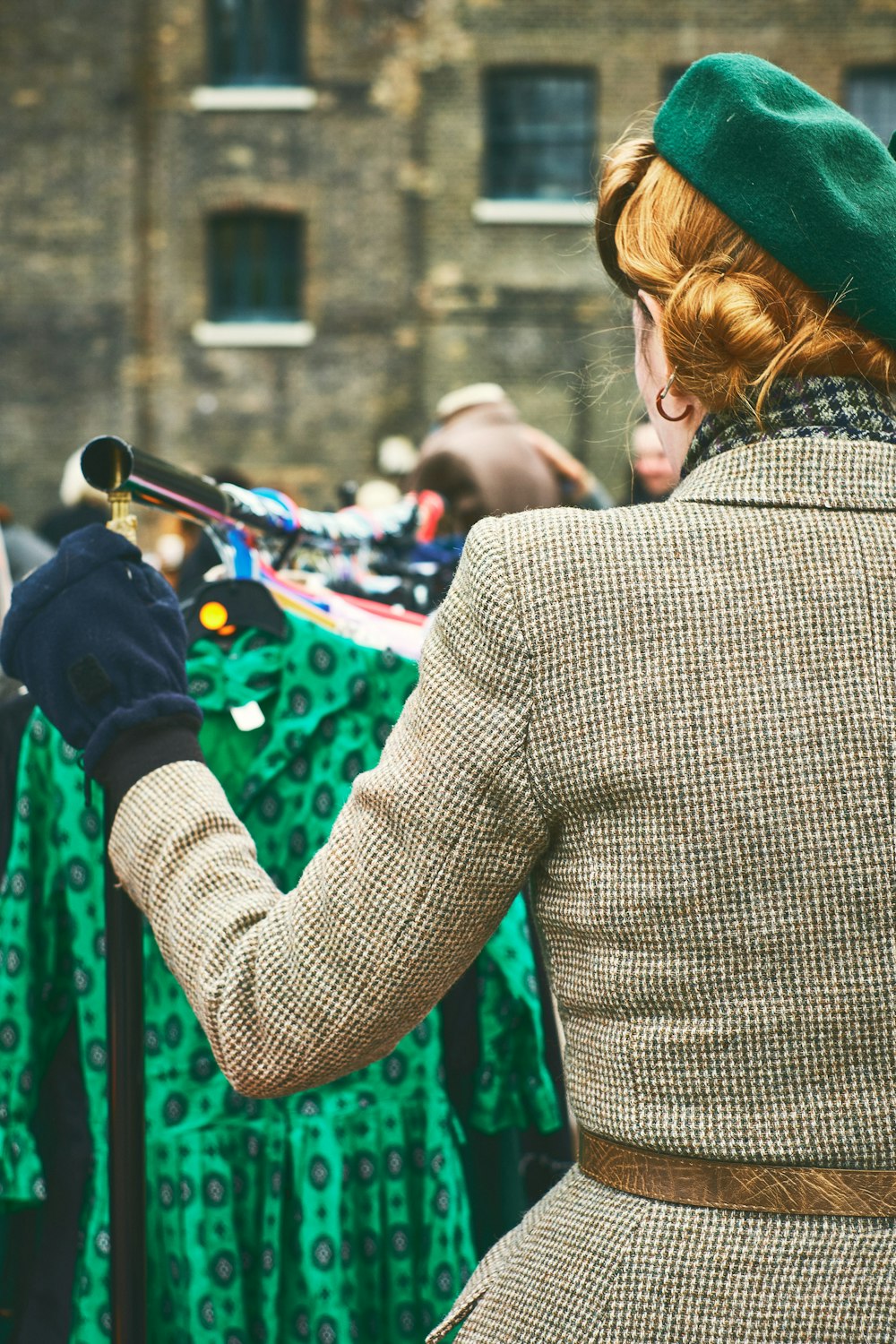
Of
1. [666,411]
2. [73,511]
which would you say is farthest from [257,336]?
[666,411]

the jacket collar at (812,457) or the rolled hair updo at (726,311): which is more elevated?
the rolled hair updo at (726,311)

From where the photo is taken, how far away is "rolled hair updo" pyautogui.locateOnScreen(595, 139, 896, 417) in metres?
1.14

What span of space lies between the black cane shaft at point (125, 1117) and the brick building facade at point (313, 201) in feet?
52.1

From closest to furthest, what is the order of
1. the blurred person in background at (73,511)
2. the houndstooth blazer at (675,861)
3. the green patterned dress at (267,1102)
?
the houndstooth blazer at (675,861) < the green patterned dress at (267,1102) < the blurred person in background at (73,511)

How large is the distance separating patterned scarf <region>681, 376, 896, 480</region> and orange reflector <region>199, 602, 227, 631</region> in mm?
1073

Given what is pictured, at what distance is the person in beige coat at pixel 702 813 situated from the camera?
1.10 meters

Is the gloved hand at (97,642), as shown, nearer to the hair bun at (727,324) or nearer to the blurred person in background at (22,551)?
the hair bun at (727,324)

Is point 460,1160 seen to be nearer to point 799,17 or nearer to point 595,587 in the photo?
point 595,587

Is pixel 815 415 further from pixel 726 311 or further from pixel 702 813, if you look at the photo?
pixel 702 813

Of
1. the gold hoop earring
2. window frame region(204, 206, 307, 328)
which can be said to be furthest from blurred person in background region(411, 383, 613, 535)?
window frame region(204, 206, 307, 328)

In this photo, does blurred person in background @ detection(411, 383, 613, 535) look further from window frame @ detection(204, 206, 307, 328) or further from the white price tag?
window frame @ detection(204, 206, 307, 328)

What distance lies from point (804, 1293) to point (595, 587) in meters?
0.55

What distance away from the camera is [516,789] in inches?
44.5

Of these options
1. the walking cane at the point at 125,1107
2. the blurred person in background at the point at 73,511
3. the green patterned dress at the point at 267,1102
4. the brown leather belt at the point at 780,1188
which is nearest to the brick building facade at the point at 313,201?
the blurred person in background at the point at 73,511
